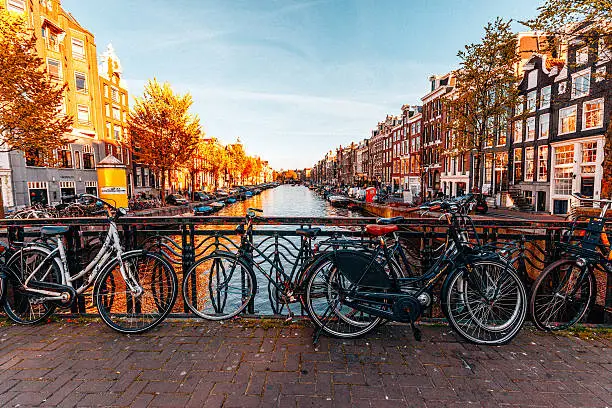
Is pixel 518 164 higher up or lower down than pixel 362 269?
higher up

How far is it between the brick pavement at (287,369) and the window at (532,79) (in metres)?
30.7

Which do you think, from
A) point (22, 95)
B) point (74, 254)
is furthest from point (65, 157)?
point (74, 254)

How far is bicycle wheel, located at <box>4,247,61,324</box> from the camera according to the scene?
3.81 m

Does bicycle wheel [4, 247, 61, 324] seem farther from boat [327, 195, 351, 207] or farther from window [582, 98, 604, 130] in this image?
boat [327, 195, 351, 207]

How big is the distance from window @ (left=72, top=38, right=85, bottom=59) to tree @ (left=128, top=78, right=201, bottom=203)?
6.61 metres

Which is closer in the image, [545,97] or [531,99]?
[545,97]

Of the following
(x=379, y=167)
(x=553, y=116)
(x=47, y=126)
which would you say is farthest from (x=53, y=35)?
(x=379, y=167)

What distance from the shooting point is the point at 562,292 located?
372 cm

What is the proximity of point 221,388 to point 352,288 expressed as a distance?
1.66 metres

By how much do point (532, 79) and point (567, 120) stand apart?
5864 mm

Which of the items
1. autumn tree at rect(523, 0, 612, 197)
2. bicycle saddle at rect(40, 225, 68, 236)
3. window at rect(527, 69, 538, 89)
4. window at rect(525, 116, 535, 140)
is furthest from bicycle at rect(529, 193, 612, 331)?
window at rect(527, 69, 538, 89)

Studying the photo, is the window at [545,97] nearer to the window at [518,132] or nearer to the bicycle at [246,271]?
the window at [518,132]

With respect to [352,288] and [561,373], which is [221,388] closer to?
[352,288]

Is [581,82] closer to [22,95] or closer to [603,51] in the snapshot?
[603,51]
